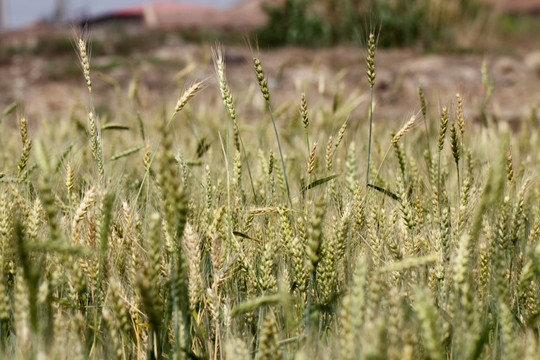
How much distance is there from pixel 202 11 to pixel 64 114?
1844 centimetres

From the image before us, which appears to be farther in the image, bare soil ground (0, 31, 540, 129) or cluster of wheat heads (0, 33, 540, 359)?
bare soil ground (0, 31, 540, 129)

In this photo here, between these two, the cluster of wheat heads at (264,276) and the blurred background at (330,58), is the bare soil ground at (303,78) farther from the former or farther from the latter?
the cluster of wheat heads at (264,276)

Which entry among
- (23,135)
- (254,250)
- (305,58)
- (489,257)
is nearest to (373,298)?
(489,257)

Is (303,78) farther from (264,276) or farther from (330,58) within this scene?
(264,276)

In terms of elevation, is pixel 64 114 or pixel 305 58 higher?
pixel 305 58

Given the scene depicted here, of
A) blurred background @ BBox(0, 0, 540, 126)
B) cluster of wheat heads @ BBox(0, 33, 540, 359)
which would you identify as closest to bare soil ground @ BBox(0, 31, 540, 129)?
blurred background @ BBox(0, 0, 540, 126)

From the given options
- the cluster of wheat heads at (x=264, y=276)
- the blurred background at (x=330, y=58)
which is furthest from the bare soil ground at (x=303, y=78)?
the cluster of wheat heads at (x=264, y=276)

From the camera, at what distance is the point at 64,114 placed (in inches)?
192

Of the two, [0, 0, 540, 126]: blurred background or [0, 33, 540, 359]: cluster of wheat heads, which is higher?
[0, 0, 540, 126]: blurred background

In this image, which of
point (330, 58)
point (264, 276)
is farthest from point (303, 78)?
point (264, 276)

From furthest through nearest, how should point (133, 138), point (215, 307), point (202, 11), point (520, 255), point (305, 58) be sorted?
point (202, 11) → point (305, 58) → point (133, 138) → point (520, 255) → point (215, 307)

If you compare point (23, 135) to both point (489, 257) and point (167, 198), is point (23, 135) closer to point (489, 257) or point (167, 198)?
point (167, 198)

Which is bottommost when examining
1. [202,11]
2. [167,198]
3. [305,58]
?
[167,198]

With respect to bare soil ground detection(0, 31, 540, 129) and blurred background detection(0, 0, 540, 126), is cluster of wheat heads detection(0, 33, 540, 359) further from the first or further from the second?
bare soil ground detection(0, 31, 540, 129)
